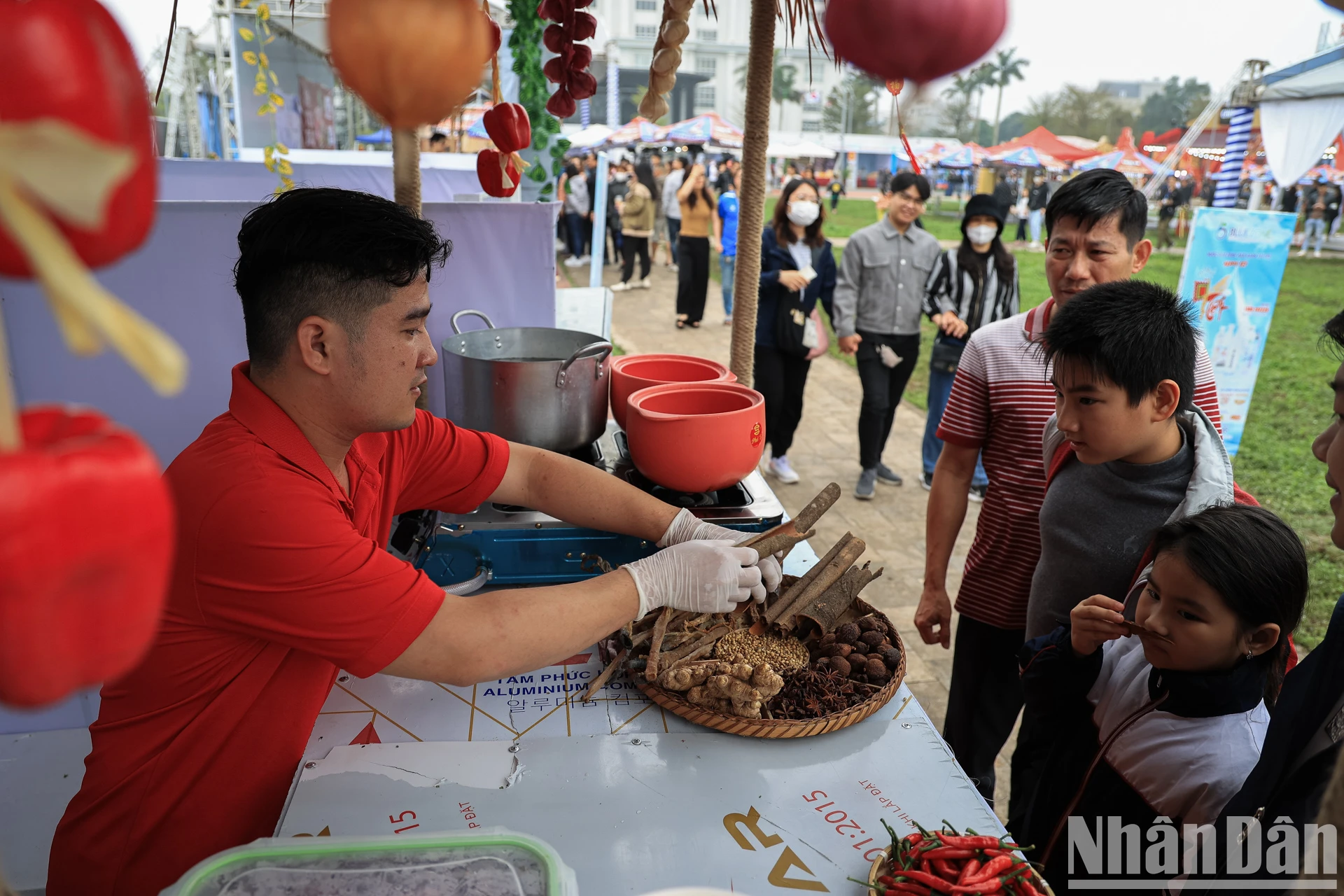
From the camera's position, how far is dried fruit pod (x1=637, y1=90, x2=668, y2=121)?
1.94m

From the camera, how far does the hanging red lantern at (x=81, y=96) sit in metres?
0.40

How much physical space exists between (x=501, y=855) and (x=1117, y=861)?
1.21m

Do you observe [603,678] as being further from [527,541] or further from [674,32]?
[674,32]

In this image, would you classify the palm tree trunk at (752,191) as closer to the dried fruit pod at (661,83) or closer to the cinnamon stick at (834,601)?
the dried fruit pod at (661,83)

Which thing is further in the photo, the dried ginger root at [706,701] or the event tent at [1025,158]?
the event tent at [1025,158]

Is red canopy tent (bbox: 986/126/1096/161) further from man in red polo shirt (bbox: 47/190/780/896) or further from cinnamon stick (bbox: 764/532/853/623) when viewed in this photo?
man in red polo shirt (bbox: 47/190/780/896)

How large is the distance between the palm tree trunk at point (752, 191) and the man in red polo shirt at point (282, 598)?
0.92m

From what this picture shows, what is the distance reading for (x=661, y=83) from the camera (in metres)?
1.93

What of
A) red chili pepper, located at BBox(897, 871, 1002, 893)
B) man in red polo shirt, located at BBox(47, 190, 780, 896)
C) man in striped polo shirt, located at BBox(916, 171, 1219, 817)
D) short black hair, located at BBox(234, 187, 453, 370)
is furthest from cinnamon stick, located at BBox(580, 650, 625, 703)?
man in striped polo shirt, located at BBox(916, 171, 1219, 817)

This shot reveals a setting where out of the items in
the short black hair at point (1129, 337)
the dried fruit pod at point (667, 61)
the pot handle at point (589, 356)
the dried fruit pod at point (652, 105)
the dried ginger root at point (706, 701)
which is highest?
the dried fruit pod at point (667, 61)

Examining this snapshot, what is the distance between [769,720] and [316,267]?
1.12 metres

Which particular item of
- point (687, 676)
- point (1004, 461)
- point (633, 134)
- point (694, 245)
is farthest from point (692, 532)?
point (633, 134)

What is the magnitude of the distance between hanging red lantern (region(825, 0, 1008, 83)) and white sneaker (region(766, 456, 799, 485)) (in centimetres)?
485

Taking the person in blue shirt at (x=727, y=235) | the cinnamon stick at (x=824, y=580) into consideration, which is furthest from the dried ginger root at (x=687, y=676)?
the person in blue shirt at (x=727, y=235)
